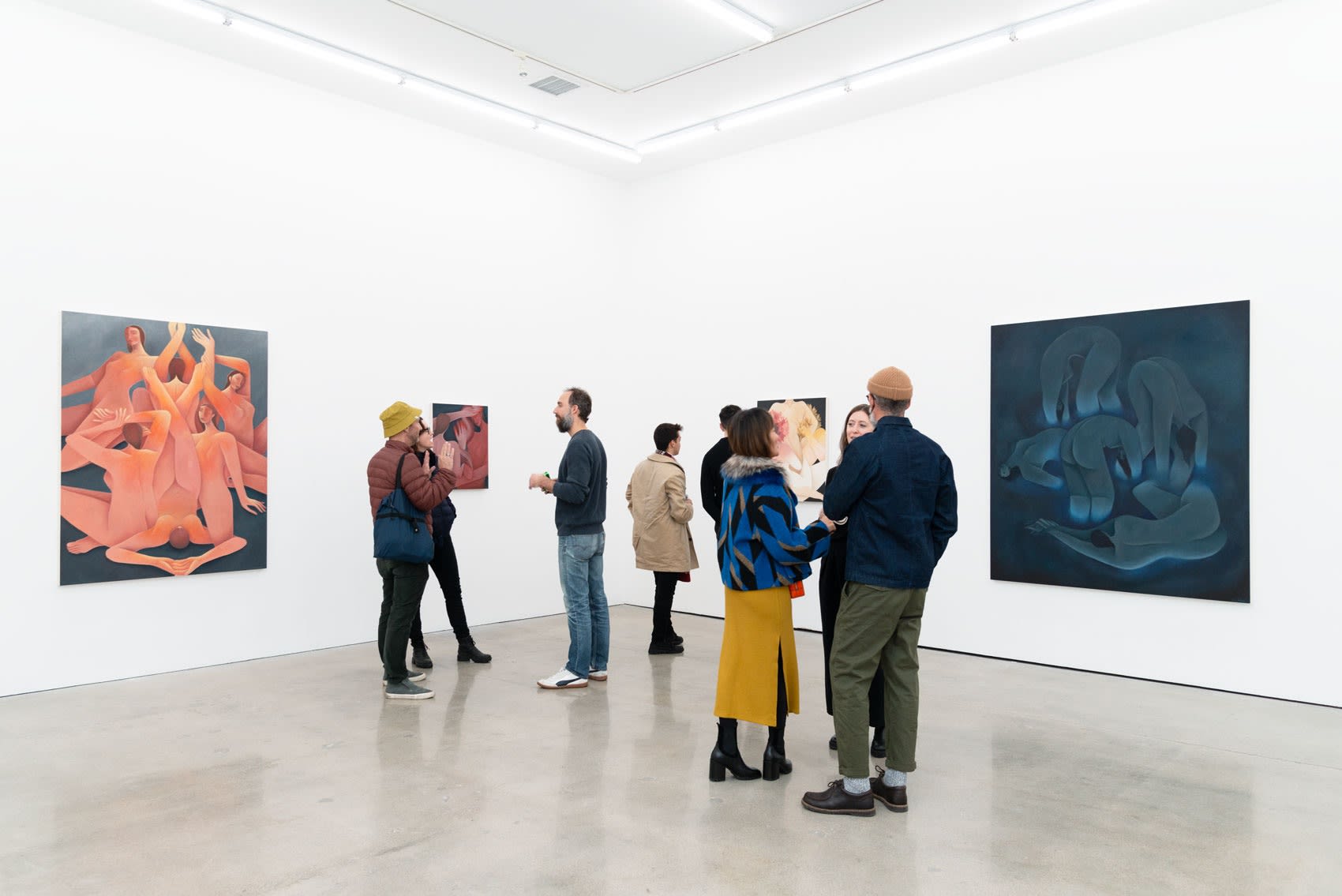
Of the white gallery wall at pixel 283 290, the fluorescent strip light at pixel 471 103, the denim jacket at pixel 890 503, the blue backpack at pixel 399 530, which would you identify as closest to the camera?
the denim jacket at pixel 890 503

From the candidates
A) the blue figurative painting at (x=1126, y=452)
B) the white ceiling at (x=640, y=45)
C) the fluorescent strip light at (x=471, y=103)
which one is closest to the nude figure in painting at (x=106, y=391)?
the white ceiling at (x=640, y=45)

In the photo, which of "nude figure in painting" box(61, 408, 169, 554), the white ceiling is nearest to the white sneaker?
"nude figure in painting" box(61, 408, 169, 554)

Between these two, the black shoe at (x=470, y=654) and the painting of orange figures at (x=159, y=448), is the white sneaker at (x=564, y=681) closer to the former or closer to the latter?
the black shoe at (x=470, y=654)

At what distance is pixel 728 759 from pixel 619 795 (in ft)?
1.77

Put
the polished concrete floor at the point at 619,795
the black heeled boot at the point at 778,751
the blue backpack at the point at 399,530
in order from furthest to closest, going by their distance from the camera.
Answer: the blue backpack at the point at 399,530 → the black heeled boot at the point at 778,751 → the polished concrete floor at the point at 619,795

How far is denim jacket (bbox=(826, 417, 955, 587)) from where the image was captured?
3.82m

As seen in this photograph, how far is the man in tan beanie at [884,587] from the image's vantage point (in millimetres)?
3828

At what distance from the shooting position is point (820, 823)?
3781 mm

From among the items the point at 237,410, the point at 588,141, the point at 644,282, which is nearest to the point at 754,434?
the point at 237,410

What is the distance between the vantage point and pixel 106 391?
611cm

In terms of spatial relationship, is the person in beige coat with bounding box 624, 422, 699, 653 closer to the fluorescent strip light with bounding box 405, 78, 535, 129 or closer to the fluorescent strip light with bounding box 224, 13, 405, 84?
the fluorescent strip light with bounding box 405, 78, 535, 129

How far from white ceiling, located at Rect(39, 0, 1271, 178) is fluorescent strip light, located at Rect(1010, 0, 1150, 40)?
7 centimetres

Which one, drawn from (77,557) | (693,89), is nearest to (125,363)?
(77,557)

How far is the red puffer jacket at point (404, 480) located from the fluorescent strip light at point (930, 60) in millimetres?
4577
